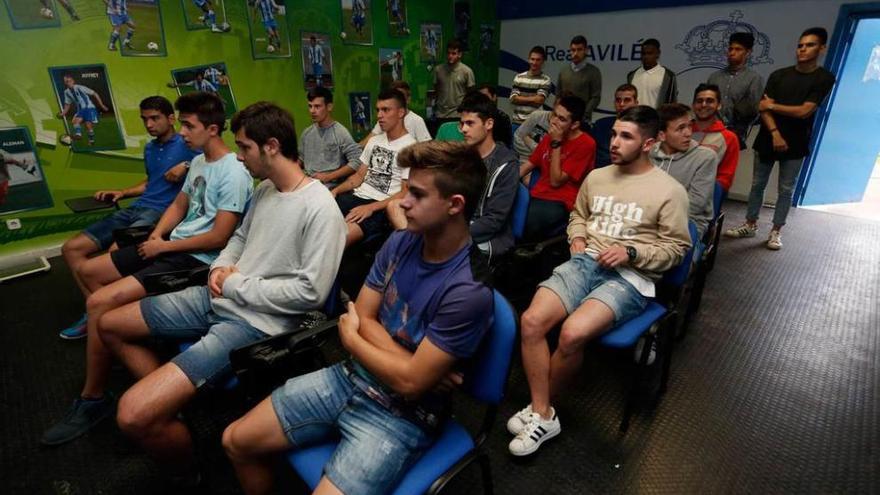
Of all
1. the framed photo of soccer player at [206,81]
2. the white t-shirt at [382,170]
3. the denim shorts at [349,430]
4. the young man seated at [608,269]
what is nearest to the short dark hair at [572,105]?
the young man seated at [608,269]

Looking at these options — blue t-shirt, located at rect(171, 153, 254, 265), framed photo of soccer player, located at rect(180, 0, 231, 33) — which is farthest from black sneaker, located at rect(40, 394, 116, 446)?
framed photo of soccer player, located at rect(180, 0, 231, 33)

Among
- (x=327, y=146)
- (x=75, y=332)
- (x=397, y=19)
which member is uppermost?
(x=397, y=19)

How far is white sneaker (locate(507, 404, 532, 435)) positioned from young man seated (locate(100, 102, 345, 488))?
0.96 m

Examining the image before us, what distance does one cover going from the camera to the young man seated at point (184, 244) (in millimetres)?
1909

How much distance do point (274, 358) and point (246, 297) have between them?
32 centimetres

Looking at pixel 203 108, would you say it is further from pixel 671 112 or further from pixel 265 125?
pixel 671 112

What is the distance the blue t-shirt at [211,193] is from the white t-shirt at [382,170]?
3.45 feet

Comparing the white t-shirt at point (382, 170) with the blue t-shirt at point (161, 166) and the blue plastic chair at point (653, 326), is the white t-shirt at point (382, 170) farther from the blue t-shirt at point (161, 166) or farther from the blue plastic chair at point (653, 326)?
the blue plastic chair at point (653, 326)

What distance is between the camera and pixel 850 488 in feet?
5.66

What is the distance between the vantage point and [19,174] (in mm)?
3395

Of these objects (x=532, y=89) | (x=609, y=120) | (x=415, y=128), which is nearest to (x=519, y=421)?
(x=415, y=128)

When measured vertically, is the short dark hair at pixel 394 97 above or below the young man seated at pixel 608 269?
above

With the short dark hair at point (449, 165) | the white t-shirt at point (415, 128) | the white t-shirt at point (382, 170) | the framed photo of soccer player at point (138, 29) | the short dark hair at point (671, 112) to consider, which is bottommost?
the white t-shirt at point (382, 170)

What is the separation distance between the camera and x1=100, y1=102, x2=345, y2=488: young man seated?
1452 millimetres
